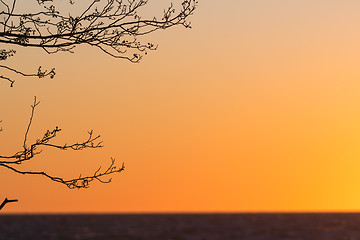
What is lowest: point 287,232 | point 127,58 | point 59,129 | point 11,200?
point 11,200

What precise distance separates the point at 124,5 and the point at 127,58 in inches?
24.8

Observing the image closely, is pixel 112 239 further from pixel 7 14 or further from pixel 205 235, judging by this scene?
pixel 7 14

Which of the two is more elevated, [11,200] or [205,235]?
[205,235]

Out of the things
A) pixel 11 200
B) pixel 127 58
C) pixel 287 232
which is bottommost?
pixel 11 200

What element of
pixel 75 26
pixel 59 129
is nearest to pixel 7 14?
pixel 75 26

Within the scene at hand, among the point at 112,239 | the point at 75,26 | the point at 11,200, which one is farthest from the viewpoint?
the point at 112,239

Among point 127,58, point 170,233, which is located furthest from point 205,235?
point 127,58

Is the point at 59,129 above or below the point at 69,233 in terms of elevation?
below

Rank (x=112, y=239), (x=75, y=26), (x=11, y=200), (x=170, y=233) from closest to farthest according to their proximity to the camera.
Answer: (x=11, y=200) < (x=75, y=26) < (x=112, y=239) < (x=170, y=233)

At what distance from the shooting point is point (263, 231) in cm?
13125

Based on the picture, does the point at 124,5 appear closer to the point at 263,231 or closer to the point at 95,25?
the point at 95,25

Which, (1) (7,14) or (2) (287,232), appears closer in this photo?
(1) (7,14)

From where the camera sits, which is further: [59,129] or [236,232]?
[236,232]

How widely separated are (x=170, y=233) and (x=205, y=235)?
6988mm
